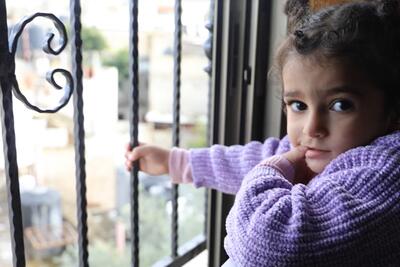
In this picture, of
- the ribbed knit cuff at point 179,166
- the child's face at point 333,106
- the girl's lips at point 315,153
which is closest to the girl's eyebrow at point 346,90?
the child's face at point 333,106

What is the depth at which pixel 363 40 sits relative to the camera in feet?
2.23

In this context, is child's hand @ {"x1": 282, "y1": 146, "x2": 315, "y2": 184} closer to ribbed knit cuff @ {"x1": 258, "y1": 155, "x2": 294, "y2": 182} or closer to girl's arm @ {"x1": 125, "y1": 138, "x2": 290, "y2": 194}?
ribbed knit cuff @ {"x1": 258, "y1": 155, "x2": 294, "y2": 182}

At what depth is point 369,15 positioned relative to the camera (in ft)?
2.32

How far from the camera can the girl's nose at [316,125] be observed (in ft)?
2.27

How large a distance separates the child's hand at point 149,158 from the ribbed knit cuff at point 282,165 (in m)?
0.28

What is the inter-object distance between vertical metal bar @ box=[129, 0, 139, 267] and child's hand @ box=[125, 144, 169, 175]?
1cm

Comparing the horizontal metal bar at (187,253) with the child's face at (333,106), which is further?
the horizontal metal bar at (187,253)

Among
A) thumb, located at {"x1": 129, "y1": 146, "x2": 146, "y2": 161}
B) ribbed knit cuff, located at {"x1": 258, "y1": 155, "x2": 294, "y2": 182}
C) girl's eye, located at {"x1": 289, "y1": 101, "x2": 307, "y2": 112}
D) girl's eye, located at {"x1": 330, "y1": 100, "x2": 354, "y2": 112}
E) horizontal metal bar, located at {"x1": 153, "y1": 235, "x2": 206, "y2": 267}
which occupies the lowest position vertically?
horizontal metal bar, located at {"x1": 153, "y1": 235, "x2": 206, "y2": 267}

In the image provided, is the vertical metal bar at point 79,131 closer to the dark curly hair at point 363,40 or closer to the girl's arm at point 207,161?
the girl's arm at point 207,161

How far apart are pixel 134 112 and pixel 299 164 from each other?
0.34 metres

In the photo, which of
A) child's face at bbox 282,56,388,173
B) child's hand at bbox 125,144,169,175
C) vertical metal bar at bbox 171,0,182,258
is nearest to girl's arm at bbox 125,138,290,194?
child's hand at bbox 125,144,169,175

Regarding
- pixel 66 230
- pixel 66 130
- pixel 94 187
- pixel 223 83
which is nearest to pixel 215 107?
pixel 223 83

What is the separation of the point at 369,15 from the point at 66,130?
2150 millimetres

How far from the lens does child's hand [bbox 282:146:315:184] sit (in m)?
0.78
